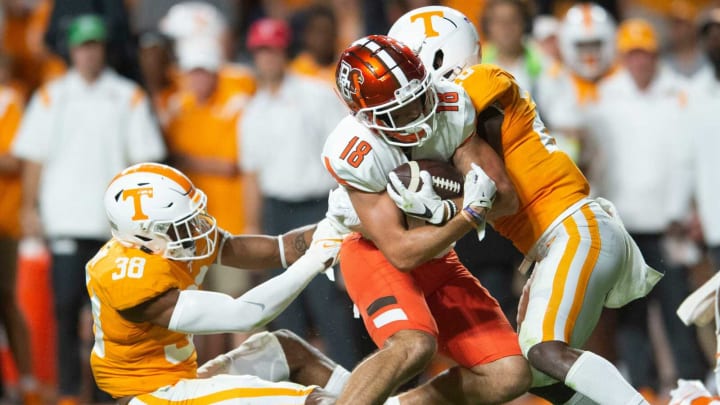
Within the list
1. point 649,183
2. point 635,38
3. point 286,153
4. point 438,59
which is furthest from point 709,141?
point 438,59

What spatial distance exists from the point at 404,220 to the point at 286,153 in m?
3.07

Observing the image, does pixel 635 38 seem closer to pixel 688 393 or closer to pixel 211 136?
pixel 211 136

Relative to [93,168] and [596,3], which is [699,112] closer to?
[596,3]

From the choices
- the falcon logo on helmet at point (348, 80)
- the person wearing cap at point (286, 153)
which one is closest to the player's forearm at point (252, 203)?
the person wearing cap at point (286, 153)

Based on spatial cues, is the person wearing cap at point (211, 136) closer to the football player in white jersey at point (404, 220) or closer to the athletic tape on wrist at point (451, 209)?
the football player in white jersey at point (404, 220)

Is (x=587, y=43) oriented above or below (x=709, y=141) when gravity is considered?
above

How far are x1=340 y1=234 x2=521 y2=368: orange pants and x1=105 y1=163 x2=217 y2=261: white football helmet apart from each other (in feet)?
1.99

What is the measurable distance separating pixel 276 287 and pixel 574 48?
3.75 m

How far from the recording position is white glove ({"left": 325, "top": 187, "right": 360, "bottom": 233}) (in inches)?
205

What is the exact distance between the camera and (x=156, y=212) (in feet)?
16.8

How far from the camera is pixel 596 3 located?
30.9ft

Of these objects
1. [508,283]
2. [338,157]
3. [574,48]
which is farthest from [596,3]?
[338,157]

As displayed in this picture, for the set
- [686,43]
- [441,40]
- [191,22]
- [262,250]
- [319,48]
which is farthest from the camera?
[686,43]

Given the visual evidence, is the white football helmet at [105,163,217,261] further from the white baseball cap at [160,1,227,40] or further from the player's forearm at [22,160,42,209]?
the white baseball cap at [160,1,227,40]
